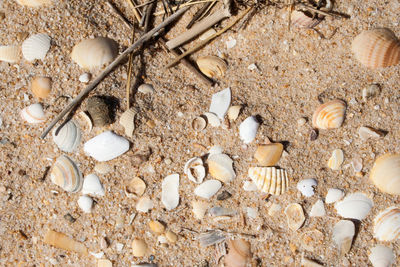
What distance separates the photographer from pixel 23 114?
1.65 meters

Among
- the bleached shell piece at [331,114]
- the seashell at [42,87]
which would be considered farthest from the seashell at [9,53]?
the bleached shell piece at [331,114]

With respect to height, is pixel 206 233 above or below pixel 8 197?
below

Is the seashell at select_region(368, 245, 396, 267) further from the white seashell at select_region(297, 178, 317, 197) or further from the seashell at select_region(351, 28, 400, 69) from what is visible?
the seashell at select_region(351, 28, 400, 69)

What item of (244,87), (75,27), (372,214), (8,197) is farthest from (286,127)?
(8,197)

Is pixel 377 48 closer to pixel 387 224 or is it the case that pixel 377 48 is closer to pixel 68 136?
pixel 387 224

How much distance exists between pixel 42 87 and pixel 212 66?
0.78 meters

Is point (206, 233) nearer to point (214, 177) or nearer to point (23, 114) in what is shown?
point (214, 177)

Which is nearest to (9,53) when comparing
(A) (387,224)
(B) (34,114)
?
(B) (34,114)

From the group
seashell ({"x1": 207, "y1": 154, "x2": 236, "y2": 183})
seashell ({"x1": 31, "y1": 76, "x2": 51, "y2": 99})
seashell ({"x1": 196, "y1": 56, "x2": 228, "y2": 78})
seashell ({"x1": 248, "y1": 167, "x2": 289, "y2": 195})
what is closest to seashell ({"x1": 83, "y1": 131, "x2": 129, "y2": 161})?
seashell ({"x1": 31, "y1": 76, "x2": 51, "y2": 99})

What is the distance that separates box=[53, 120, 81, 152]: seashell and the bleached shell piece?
110 centimetres

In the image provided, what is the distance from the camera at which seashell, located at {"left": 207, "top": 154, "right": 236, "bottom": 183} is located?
64.7 inches

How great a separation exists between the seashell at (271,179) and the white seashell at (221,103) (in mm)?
302

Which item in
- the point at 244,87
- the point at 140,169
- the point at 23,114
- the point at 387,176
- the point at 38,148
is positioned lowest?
the point at 387,176

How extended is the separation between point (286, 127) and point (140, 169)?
0.71 meters
